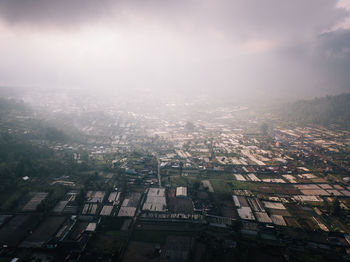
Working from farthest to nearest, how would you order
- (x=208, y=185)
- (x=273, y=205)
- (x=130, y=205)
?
(x=208, y=185) < (x=273, y=205) < (x=130, y=205)

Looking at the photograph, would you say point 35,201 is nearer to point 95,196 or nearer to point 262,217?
point 95,196

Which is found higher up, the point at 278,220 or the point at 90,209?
the point at 90,209

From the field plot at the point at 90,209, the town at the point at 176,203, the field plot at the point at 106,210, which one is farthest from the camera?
the field plot at the point at 90,209

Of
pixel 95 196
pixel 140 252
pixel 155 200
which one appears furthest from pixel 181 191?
pixel 95 196

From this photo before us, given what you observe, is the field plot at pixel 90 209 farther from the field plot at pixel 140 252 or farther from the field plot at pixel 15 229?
the field plot at pixel 140 252

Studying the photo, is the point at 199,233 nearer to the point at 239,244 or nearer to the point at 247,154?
the point at 239,244

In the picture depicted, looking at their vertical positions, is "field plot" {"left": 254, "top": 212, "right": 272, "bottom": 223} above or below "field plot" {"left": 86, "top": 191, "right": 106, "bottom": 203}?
below

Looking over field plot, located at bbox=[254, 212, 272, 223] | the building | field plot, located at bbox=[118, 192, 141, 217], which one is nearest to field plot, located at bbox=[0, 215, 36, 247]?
field plot, located at bbox=[118, 192, 141, 217]

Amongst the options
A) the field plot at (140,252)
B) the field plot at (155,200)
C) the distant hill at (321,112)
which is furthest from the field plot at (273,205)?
the distant hill at (321,112)

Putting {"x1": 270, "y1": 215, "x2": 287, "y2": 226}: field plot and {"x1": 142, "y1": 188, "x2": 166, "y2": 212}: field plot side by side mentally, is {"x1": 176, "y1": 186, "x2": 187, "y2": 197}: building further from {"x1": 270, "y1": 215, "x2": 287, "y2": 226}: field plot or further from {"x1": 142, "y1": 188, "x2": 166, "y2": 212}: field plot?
{"x1": 270, "y1": 215, "x2": 287, "y2": 226}: field plot
